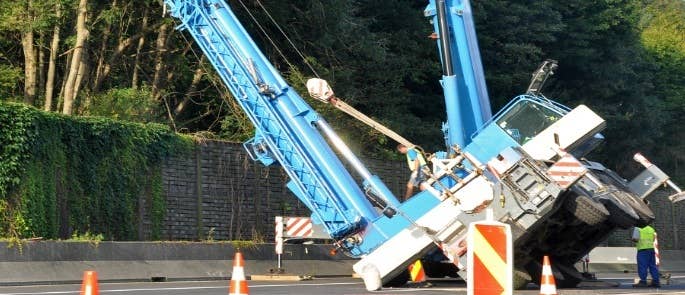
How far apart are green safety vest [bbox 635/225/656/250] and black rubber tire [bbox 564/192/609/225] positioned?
4.45 metres

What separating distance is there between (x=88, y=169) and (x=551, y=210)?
10.0m

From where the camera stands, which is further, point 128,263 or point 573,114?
point 128,263

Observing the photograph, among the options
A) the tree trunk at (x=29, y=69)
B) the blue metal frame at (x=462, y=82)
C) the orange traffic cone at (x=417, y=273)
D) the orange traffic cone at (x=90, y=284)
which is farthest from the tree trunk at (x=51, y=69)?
the orange traffic cone at (x=90, y=284)

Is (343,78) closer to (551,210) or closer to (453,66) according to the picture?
(453,66)

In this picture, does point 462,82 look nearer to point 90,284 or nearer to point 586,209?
point 586,209

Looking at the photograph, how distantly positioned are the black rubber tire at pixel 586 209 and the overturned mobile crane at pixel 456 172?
0.02 metres

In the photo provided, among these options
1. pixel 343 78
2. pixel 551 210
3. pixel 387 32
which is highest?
pixel 387 32

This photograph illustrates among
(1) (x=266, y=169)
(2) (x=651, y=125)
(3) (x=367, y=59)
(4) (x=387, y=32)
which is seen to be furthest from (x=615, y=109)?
(1) (x=266, y=169)

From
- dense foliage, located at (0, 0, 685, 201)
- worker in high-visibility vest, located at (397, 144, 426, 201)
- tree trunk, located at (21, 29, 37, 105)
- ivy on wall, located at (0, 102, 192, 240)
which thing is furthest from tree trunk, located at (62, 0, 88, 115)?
worker in high-visibility vest, located at (397, 144, 426, 201)

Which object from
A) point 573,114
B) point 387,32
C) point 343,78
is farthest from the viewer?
point 387,32

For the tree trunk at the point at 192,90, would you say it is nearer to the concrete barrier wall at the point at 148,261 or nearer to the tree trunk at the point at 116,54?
the tree trunk at the point at 116,54

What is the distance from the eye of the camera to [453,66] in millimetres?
21172

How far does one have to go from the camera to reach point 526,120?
19562 mm

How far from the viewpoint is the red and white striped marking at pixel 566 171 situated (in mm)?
17297
